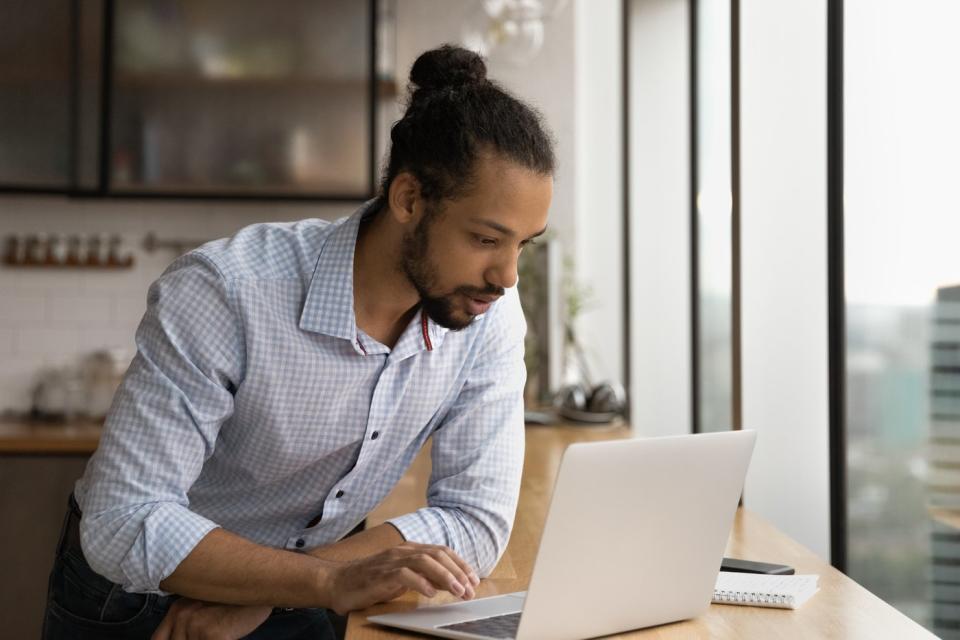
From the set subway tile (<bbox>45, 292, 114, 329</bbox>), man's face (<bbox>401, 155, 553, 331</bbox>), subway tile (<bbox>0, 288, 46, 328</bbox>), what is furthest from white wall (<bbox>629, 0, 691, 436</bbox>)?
man's face (<bbox>401, 155, 553, 331</bbox>)

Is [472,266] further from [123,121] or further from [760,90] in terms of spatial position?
[123,121]

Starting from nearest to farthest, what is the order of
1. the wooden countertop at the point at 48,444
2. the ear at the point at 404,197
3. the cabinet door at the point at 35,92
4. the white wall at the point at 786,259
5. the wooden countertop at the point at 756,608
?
the wooden countertop at the point at 756,608 → the ear at the point at 404,197 → the white wall at the point at 786,259 → the wooden countertop at the point at 48,444 → the cabinet door at the point at 35,92

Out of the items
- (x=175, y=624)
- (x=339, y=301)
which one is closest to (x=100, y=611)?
(x=175, y=624)

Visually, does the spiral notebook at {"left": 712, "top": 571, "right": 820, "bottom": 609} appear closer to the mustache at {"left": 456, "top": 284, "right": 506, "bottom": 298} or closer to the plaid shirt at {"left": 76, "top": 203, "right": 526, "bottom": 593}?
the plaid shirt at {"left": 76, "top": 203, "right": 526, "bottom": 593}

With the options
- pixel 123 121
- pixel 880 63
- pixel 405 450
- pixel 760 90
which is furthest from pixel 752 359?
pixel 123 121

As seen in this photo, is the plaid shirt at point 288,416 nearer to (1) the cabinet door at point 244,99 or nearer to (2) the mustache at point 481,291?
(2) the mustache at point 481,291

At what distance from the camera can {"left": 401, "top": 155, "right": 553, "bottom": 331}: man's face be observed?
1.43m

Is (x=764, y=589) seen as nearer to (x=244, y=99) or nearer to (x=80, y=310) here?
(x=244, y=99)

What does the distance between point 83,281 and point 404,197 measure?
284cm

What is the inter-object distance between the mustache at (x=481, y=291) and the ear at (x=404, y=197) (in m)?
0.13

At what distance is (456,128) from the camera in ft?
4.90

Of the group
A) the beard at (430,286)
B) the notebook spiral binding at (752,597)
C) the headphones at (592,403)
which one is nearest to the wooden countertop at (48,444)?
the headphones at (592,403)

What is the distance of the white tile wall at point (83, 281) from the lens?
402 centimetres

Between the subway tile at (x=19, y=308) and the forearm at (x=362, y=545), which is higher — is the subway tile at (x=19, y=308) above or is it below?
above
